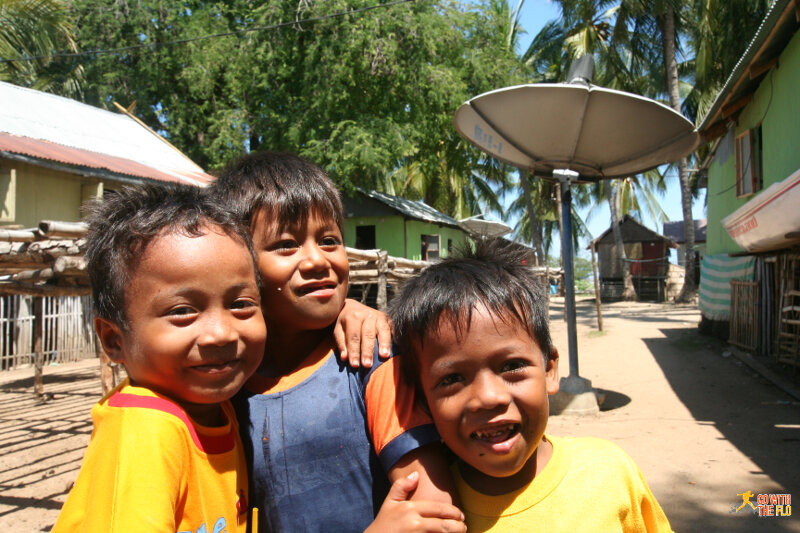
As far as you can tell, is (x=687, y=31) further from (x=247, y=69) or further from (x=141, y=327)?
(x=141, y=327)

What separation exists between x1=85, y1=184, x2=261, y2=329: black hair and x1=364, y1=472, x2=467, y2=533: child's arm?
0.59m

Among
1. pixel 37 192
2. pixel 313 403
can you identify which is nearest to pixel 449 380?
pixel 313 403

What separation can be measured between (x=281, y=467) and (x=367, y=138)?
42.0 ft

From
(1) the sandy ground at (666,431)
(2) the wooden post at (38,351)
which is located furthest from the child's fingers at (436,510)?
(2) the wooden post at (38,351)

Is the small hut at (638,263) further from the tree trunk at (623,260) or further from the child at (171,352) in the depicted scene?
the child at (171,352)

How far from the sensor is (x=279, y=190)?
4.69 ft

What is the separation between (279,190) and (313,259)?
0.21m

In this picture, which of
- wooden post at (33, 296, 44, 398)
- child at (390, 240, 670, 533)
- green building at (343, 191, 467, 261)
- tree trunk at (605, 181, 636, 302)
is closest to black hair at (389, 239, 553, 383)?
child at (390, 240, 670, 533)

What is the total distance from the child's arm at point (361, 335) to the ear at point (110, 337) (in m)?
0.49

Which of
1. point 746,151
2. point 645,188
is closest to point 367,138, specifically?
point 746,151

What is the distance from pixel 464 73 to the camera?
15.5 metres

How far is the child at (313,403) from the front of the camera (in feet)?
3.95

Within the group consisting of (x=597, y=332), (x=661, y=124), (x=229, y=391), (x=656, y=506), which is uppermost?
(x=661, y=124)

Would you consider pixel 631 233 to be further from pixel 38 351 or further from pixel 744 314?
pixel 38 351
